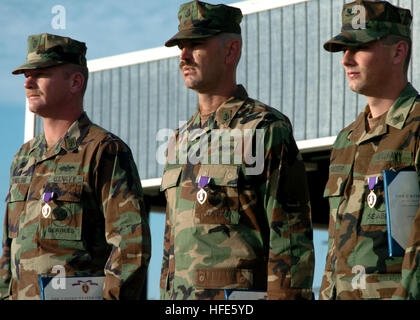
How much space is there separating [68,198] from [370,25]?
231 centimetres

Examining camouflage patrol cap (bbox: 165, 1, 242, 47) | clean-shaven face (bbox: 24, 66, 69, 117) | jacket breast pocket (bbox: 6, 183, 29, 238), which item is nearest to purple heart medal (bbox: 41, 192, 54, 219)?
jacket breast pocket (bbox: 6, 183, 29, 238)

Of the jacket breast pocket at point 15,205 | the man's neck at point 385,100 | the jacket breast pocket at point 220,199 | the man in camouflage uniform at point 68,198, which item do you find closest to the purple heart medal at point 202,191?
the jacket breast pocket at point 220,199

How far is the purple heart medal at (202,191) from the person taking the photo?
5.55 metres

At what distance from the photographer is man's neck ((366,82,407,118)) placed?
540 cm

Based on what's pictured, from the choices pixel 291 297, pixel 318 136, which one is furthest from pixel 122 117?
pixel 291 297

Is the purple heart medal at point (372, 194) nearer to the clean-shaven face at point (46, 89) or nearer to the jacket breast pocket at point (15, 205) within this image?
the clean-shaven face at point (46, 89)
